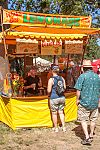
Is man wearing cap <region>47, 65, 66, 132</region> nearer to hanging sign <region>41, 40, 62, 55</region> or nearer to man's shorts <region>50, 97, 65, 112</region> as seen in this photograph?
man's shorts <region>50, 97, 65, 112</region>

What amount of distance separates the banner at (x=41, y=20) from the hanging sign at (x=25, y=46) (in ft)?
1.88

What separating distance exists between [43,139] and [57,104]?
103 centimetres

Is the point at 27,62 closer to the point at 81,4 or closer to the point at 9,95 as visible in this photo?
the point at 9,95

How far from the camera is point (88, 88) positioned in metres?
7.20

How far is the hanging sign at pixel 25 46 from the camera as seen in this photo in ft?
29.1

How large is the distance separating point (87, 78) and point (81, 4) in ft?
38.9

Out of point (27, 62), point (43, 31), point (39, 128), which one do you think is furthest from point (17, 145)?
point (27, 62)

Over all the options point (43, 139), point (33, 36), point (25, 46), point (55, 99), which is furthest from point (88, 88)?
point (25, 46)

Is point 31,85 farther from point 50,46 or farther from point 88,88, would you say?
point 88,88

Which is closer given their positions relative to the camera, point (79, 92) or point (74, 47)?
point (79, 92)

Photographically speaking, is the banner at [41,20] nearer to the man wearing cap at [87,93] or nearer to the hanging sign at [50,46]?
the hanging sign at [50,46]

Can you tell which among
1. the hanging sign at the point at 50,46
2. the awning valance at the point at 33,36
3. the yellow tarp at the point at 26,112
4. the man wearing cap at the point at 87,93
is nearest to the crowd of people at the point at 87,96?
the man wearing cap at the point at 87,93

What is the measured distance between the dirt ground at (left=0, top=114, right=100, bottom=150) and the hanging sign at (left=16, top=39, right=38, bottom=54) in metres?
1.99

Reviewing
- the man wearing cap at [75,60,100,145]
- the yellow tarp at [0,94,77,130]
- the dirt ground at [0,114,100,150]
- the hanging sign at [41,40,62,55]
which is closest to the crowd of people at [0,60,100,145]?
the man wearing cap at [75,60,100,145]
